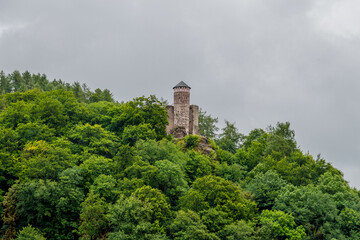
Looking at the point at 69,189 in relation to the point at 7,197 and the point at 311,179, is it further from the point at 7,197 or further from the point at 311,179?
the point at 311,179

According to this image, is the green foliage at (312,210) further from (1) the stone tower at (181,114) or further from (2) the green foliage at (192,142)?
(1) the stone tower at (181,114)

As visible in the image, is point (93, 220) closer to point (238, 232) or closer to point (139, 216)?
point (139, 216)

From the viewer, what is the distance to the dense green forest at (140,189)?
37.3 metres

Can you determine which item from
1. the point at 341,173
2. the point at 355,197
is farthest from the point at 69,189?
the point at 341,173

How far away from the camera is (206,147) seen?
57875 mm

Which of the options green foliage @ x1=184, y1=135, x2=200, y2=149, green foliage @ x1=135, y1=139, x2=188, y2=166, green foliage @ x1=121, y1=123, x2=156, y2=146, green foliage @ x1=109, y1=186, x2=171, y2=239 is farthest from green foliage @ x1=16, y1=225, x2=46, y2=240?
green foliage @ x1=184, y1=135, x2=200, y2=149

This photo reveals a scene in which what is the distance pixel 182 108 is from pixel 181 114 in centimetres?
76

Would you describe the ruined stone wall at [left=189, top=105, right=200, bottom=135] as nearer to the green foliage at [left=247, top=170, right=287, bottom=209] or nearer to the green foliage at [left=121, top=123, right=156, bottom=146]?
the green foliage at [left=121, top=123, right=156, bottom=146]

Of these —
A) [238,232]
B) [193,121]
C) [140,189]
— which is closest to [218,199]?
[238,232]

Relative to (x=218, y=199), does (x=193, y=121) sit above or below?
above

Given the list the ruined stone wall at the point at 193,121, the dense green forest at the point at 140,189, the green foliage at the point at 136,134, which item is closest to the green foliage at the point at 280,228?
the dense green forest at the point at 140,189

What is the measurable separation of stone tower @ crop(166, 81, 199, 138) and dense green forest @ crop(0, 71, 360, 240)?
11.8ft

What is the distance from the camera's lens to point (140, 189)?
1516 inches

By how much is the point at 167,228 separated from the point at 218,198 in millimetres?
5056
